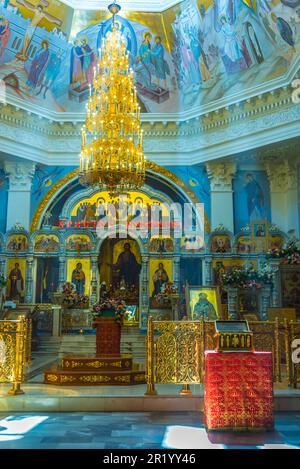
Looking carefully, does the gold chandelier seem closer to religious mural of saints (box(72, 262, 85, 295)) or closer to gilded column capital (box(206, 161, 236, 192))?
religious mural of saints (box(72, 262, 85, 295))

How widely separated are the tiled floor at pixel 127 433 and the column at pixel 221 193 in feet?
31.6

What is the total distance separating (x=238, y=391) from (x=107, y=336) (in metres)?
3.69

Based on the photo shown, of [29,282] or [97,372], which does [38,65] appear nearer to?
[29,282]

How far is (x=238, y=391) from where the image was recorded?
5.54m

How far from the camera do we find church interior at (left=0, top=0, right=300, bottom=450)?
39.7 ft

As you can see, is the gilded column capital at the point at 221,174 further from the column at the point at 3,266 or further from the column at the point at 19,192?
the column at the point at 3,266

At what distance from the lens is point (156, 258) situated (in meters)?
14.8

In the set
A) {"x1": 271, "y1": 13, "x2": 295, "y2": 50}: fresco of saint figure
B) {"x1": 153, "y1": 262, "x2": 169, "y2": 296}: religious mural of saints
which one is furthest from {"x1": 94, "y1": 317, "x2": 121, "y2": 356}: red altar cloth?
{"x1": 271, "y1": 13, "x2": 295, "y2": 50}: fresco of saint figure

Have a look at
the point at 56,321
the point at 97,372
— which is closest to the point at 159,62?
the point at 56,321

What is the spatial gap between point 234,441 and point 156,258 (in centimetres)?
999

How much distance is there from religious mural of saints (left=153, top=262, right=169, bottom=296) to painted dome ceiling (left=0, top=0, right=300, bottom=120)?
5.13 meters

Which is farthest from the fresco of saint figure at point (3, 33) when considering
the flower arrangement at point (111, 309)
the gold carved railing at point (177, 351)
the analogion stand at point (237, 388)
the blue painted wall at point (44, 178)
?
the analogion stand at point (237, 388)

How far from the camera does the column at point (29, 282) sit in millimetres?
14562

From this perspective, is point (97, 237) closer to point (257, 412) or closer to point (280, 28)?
point (280, 28)
